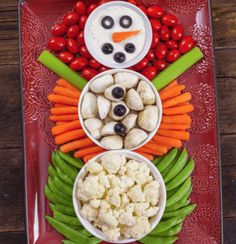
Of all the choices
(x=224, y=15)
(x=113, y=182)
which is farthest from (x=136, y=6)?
(x=113, y=182)

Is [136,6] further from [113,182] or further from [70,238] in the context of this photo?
[70,238]

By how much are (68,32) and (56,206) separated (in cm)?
71

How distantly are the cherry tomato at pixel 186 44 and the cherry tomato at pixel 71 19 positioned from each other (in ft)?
1.46

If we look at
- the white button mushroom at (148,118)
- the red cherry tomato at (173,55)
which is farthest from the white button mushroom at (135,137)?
the red cherry tomato at (173,55)

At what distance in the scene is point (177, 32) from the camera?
1763 millimetres

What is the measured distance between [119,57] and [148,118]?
28 cm

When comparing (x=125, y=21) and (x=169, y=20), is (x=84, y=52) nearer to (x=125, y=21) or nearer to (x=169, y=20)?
(x=125, y=21)

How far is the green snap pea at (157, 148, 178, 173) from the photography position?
1710 millimetres

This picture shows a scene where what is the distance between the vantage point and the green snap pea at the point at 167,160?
171 centimetres

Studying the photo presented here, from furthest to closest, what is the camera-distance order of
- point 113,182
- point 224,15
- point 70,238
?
point 224,15 < point 70,238 < point 113,182

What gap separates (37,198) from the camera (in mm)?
1755

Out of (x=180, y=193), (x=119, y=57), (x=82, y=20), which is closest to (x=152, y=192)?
(x=180, y=193)

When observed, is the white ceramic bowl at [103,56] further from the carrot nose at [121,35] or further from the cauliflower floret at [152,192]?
the cauliflower floret at [152,192]

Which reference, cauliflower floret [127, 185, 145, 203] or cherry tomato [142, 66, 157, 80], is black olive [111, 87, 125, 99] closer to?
cherry tomato [142, 66, 157, 80]
